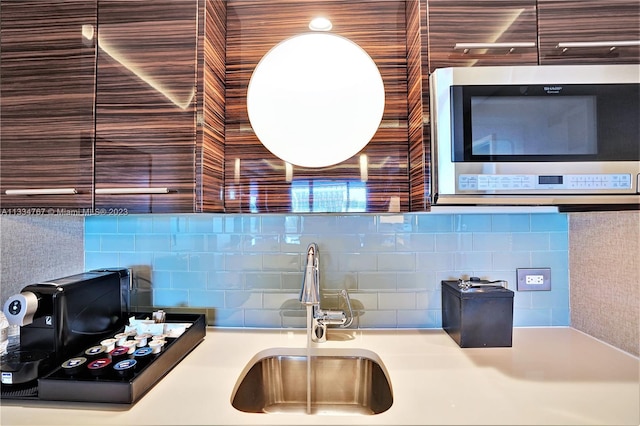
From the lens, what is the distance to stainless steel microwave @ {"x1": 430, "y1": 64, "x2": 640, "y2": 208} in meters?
0.88

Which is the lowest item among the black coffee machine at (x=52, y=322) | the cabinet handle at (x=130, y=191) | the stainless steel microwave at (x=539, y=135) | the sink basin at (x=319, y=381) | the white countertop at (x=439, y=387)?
the sink basin at (x=319, y=381)

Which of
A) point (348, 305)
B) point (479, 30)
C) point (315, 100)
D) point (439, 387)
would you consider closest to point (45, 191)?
point (315, 100)

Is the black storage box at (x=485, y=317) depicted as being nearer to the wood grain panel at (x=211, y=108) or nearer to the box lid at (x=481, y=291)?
the box lid at (x=481, y=291)

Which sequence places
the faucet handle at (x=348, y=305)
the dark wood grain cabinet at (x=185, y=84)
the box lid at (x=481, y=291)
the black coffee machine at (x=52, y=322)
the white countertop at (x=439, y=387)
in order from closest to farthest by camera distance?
1. the white countertop at (x=439, y=387)
2. the black coffee machine at (x=52, y=322)
3. the dark wood grain cabinet at (x=185, y=84)
4. the box lid at (x=481, y=291)
5. the faucet handle at (x=348, y=305)

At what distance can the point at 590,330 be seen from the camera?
1202mm

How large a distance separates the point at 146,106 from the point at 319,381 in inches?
43.5

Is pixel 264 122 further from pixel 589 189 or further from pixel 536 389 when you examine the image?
pixel 536 389

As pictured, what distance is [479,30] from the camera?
958 mm

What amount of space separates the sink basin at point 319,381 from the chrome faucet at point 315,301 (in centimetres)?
7

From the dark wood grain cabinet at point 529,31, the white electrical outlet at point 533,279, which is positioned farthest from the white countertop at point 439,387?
the dark wood grain cabinet at point 529,31

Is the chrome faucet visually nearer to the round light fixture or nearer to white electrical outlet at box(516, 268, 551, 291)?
the round light fixture

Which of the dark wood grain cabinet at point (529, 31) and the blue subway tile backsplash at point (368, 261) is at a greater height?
the dark wood grain cabinet at point (529, 31)

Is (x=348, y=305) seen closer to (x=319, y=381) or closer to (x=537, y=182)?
(x=319, y=381)

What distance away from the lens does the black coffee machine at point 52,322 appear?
0.84m
